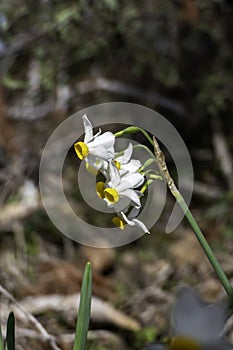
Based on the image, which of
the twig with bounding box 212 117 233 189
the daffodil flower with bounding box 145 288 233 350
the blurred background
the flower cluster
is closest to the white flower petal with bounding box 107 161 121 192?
the flower cluster

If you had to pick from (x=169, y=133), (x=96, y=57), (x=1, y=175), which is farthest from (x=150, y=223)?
(x=96, y=57)

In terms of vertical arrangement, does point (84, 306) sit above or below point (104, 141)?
below

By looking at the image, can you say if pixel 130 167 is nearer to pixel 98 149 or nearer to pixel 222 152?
pixel 98 149

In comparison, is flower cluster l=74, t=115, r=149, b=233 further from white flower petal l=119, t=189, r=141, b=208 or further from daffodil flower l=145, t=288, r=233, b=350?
daffodil flower l=145, t=288, r=233, b=350

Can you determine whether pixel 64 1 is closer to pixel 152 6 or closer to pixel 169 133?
pixel 152 6

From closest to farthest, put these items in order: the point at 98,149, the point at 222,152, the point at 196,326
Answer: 1. the point at 196,326
2. the point at 98,149
3. the point at 222,152

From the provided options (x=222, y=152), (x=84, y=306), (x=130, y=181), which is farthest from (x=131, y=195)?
(x=222, y=152)
